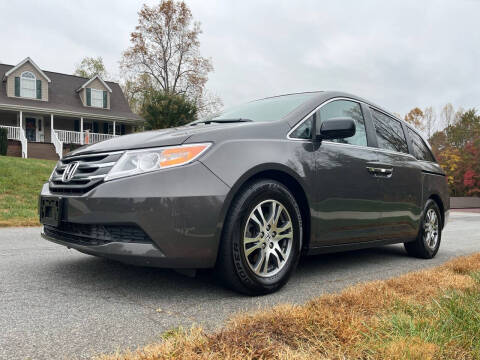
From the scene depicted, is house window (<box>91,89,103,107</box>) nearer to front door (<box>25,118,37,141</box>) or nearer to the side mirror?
front door (<box>25,118,37,141</box>)

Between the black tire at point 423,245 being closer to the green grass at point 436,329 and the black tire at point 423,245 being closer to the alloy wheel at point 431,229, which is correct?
the alloy wheel at point 431,229

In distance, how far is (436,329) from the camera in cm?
200

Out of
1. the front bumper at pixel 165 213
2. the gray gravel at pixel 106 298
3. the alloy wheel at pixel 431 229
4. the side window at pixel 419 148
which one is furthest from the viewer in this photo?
the side window at pixel 419 148

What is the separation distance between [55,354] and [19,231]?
493 centimetres

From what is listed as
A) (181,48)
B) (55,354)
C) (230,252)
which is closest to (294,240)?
(230,252)

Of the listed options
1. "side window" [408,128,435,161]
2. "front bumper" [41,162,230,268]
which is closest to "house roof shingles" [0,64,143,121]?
"side window" [408,128,435,161]

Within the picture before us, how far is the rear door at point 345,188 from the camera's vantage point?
3447mm

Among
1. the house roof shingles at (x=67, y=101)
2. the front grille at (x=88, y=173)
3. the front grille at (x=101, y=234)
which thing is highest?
the house roof shingles at (x=67, y=101)

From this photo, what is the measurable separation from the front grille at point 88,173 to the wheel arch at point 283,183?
2.67ft

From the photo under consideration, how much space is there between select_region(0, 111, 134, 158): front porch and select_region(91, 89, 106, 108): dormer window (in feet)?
4.21

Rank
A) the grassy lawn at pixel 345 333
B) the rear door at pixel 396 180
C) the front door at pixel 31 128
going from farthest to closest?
the front door at pixel 31 128
the rear door at pixel 396 180
the grassy lawn at pixel 345 333

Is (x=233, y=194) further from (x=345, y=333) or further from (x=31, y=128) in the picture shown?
(x=31, y=128)

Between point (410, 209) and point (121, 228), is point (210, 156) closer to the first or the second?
point (121, 228)

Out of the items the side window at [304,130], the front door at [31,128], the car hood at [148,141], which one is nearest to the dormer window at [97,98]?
the front door at [31,128]
